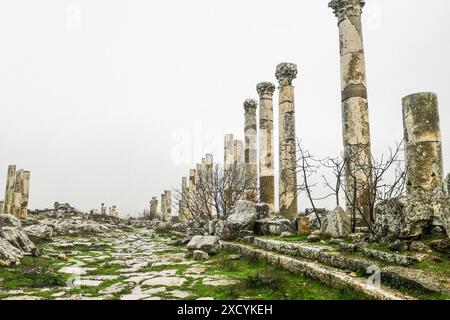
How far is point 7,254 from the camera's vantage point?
6965mm

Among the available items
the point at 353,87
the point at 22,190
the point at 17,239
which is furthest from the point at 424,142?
the point at 22,190

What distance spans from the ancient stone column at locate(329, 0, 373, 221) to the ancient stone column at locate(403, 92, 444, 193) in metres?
3.62

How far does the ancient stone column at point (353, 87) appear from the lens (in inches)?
425

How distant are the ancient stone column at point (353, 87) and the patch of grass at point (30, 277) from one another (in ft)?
24.9

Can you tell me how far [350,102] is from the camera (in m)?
11.0

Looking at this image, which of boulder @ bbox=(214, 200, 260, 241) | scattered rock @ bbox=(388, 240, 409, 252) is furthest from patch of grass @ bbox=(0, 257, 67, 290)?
scattered rock @ bbox=(388, 240, 409, 252)

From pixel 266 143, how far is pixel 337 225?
9552mm

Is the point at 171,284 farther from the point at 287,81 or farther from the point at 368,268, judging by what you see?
the point at 287,81

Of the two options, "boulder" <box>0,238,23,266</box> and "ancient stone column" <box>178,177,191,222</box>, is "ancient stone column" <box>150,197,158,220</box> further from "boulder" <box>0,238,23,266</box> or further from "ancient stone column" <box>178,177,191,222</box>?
"boulder" <box>0,238,23,266</box>

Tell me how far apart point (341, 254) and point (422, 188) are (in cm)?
217


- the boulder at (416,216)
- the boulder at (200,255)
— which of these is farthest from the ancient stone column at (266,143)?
the boulder at (416,216)

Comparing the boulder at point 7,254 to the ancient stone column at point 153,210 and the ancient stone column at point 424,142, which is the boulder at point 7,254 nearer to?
the ancient stone column at point 424,142

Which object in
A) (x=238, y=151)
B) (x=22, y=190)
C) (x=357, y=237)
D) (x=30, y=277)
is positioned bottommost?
(x=30, y=277)

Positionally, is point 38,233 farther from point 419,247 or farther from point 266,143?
point 419,247
